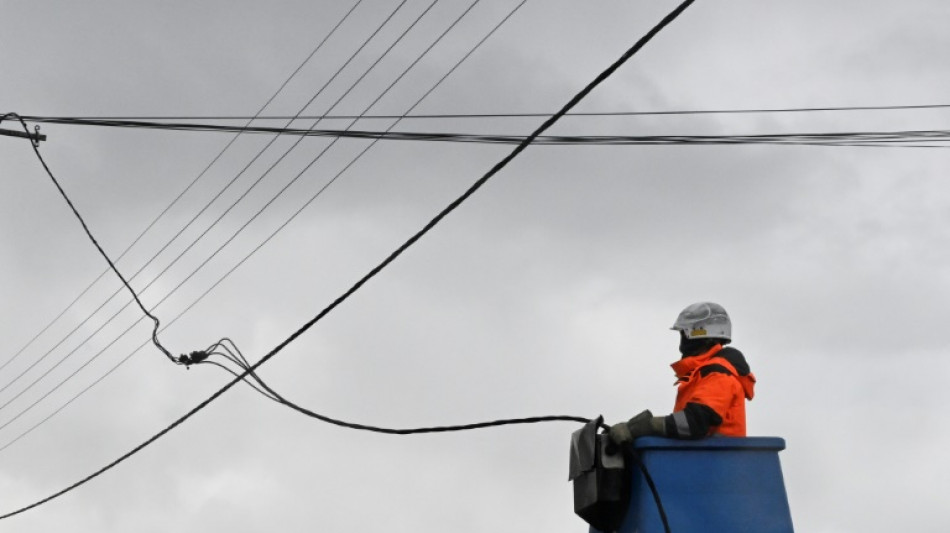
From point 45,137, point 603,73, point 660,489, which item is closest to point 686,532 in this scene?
Answer: point 660,489

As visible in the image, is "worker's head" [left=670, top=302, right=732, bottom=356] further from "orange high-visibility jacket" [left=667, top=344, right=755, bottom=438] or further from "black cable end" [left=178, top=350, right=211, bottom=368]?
"black cable end" [left=178, top=350, right=211, bottom=368]

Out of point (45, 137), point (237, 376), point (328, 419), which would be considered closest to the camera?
point (328, 419)

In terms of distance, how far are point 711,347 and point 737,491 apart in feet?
2.58

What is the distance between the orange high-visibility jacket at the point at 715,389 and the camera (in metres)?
6.77

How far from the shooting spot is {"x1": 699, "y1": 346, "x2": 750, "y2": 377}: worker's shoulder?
6.93 metres

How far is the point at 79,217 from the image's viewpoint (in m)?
14.1

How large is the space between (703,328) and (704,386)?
1.53ft

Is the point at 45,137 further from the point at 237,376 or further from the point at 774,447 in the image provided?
the point at 774,447

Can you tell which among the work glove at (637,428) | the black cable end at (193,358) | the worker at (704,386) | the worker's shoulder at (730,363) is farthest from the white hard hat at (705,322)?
the black cable end at (193,358)

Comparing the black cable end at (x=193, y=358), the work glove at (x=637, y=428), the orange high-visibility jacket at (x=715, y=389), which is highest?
the black cable end at (x=193, y=358)

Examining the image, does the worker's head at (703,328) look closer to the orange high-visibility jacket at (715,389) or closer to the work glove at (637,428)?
the orange high-visibility jacket at (715,389)

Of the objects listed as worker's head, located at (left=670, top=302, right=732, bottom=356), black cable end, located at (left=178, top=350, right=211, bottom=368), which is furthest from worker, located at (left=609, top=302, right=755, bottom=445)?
black cable end, located at (left=178, top=350, right=211, bottom=368)

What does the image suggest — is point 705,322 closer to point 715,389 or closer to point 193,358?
point 715,389

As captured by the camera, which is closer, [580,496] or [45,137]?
[580,496]
